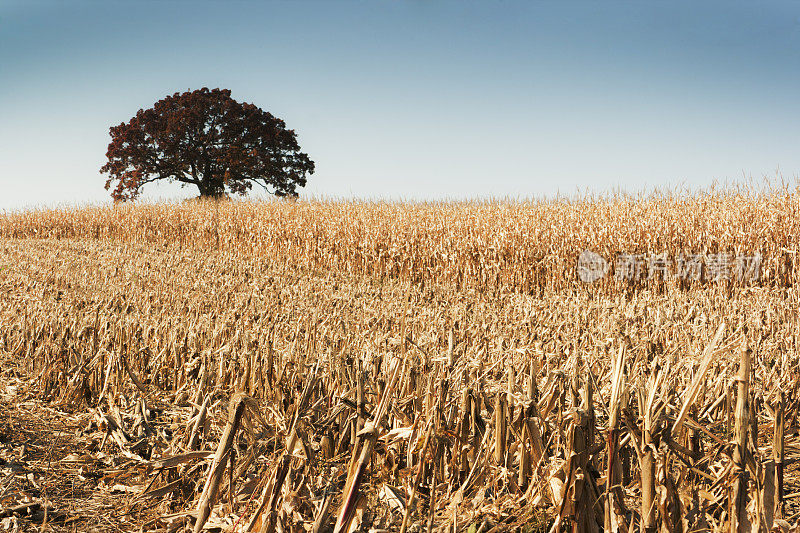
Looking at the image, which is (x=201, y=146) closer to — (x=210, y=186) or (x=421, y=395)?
(x=210, y=186)

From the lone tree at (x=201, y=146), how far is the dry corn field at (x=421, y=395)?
20.9 m

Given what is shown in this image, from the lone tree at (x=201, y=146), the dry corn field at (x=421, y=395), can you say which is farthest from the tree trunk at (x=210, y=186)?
the dry corn field at (x=421, y=395)

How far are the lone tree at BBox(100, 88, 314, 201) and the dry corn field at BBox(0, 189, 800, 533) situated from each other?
2085 cm

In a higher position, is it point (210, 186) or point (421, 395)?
point (210, 186)

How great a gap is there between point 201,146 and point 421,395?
2971cm

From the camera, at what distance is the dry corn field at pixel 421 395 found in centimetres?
190

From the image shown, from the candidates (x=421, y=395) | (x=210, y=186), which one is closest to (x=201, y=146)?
(x=210, y=186)

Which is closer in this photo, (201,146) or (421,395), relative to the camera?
(421,395)

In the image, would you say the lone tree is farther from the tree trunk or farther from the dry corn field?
the dry corn field

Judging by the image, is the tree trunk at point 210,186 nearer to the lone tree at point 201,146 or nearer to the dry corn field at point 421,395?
the lone tree at point 201,146

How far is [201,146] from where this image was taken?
95.8 ft

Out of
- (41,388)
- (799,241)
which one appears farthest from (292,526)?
(799,241)

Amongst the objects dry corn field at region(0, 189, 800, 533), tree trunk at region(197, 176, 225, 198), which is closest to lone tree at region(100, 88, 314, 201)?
tree trunk at region(197, 176, 225, 198)

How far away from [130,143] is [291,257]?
2228 centimetres
